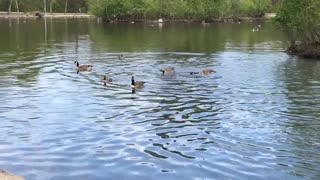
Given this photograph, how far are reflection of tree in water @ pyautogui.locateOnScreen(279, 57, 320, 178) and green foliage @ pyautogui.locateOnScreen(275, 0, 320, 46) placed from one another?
8.37 m

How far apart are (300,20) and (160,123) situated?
31.3m

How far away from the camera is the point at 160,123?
70.5 ft

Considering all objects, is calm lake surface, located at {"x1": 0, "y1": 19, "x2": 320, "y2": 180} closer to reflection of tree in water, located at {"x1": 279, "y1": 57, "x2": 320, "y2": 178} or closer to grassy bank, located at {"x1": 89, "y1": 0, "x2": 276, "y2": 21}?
reflection of tree in water, located at {"x1": 279, "y1": 57, "x2": 320, "y2": 178}

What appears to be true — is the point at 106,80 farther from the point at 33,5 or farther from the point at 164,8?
the point at 33,5

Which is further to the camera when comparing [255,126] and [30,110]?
[30,110]

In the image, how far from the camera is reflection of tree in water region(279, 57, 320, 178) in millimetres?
16392

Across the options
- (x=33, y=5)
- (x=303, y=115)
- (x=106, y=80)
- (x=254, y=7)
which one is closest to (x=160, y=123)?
(x=303, y=115)

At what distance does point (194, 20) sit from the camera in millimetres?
151250

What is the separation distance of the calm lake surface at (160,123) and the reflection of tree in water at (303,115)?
0.04m

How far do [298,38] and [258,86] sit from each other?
2404 centimetres

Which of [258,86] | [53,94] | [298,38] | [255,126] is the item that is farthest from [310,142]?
[298,38]

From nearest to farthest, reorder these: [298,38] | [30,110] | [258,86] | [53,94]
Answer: [30,110] < [53,94] < [258,86] < [298,38]

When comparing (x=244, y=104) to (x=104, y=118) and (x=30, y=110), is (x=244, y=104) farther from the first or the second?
(x=30, y=110)

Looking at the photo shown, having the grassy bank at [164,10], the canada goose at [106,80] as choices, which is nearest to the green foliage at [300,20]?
the canada goose at [106,80]
